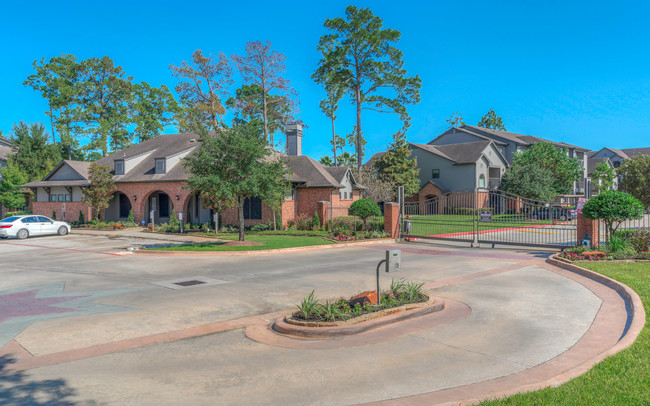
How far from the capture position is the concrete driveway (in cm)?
496

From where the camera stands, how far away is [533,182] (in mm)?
42188

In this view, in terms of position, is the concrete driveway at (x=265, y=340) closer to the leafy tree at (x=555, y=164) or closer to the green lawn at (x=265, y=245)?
the green lawn at (x=265, y=245)

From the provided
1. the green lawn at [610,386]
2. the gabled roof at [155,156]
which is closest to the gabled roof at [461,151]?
the gabled roof at [155,156]

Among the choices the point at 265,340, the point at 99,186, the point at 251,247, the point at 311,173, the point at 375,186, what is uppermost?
the point at 311,173

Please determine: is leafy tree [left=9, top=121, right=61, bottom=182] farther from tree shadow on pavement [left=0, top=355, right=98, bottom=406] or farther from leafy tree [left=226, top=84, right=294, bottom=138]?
tree shadow on pavement [left=0, top=355, right=98, bottom=406]

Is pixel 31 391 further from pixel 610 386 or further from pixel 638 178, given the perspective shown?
pixel 638 178

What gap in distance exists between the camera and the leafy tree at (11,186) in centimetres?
4238

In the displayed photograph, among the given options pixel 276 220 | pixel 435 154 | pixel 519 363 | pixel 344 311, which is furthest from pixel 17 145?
pixel 519 363

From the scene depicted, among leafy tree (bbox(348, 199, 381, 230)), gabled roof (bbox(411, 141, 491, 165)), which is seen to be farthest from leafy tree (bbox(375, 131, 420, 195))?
leafy tree (bbox(348, 199, 381, 230))

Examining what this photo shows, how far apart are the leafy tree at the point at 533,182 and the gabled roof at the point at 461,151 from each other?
4855 millimetres

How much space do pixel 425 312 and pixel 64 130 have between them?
55882 millimetres

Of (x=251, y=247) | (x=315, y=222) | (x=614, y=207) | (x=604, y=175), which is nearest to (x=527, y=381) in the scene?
(x=614, y=207)

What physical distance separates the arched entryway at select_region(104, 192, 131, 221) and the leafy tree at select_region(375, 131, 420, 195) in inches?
988

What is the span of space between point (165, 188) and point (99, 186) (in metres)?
5.02
